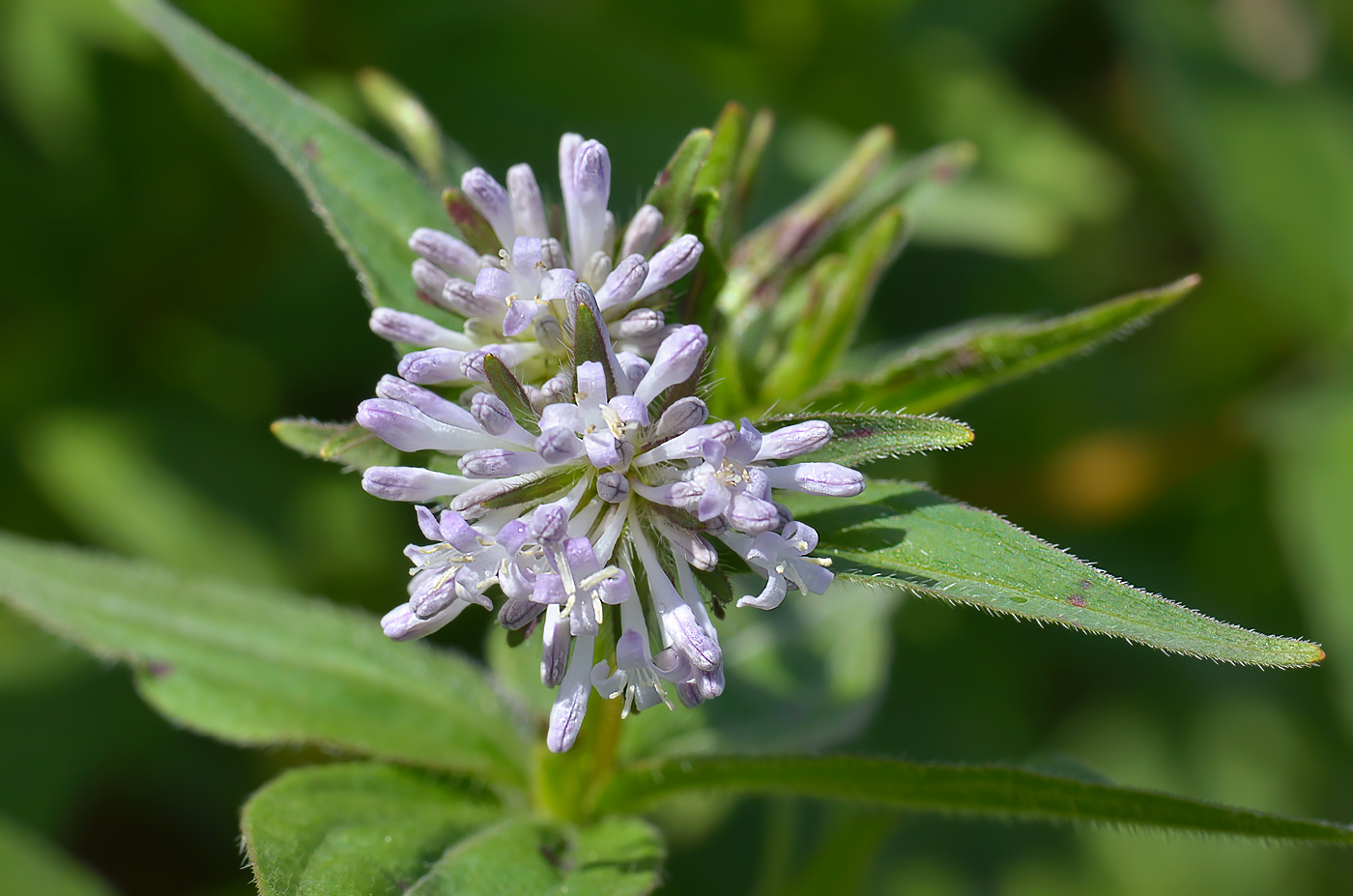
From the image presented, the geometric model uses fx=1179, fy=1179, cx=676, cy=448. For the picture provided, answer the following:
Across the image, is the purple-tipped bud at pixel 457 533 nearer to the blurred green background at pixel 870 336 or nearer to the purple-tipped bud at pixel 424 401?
the purple-tipped bud at pixel 424 401

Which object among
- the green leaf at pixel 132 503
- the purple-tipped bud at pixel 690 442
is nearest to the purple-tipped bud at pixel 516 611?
the purple-tipped bud at pixel 690 442

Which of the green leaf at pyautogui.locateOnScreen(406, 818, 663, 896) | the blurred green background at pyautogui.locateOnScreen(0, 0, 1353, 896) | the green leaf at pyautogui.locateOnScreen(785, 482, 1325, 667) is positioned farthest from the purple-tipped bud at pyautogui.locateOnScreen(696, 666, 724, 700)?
the blurred green background at pyautogui.locateOnScreen(0, 0, 1353, 896)

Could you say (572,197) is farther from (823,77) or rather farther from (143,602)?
(823,77)

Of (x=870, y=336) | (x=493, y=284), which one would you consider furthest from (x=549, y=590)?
(x=870, y=336)

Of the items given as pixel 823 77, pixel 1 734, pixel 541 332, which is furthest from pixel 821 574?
pixel 823 77

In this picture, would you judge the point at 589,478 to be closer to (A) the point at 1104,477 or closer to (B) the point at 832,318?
(B) the point at 832,318
